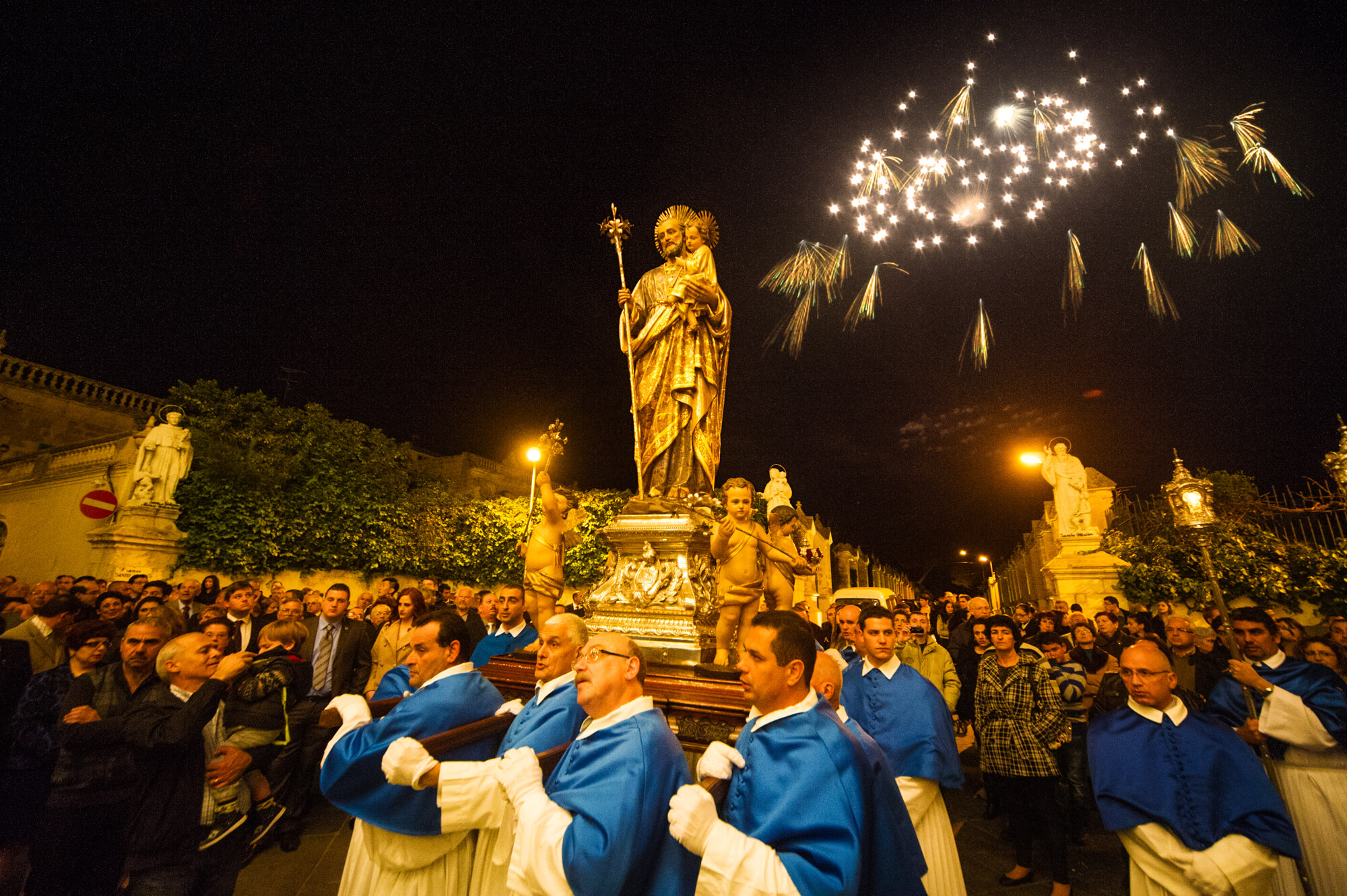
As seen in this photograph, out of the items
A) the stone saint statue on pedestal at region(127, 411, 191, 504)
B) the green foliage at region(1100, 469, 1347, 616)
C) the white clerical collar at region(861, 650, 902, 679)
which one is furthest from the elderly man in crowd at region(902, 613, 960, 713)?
the stone saint statue on pedestal at region(127, 411, 191, 504)

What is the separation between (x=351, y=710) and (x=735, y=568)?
2720 mm

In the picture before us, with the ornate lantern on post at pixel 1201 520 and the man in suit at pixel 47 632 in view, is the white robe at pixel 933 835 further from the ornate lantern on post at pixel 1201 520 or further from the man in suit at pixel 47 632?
the man in suit at pixel 47 632

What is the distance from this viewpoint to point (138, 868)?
3141mm

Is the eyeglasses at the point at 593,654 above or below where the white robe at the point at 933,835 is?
above

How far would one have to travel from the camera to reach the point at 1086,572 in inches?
492

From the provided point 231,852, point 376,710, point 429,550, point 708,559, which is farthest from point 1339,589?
point 429,550

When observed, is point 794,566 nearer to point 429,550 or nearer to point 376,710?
point 376,710

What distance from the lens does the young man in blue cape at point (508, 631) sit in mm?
6434

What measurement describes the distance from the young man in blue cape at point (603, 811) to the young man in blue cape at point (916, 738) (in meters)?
2.03

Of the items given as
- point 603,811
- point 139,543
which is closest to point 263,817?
point 603,811

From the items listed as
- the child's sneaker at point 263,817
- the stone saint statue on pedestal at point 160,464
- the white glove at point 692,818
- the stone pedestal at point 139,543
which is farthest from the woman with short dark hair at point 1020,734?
the stone saint statue on pedestal at point 160,464

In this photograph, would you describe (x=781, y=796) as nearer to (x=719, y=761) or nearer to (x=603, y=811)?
(x=719, y=761)

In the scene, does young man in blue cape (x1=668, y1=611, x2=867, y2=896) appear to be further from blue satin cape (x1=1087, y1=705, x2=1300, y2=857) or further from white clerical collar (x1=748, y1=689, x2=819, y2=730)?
blue satin cape (x1=1087, y1=705, x2=1300, y2=857)

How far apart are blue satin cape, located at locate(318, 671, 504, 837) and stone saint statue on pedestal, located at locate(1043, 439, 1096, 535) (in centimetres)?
1389
